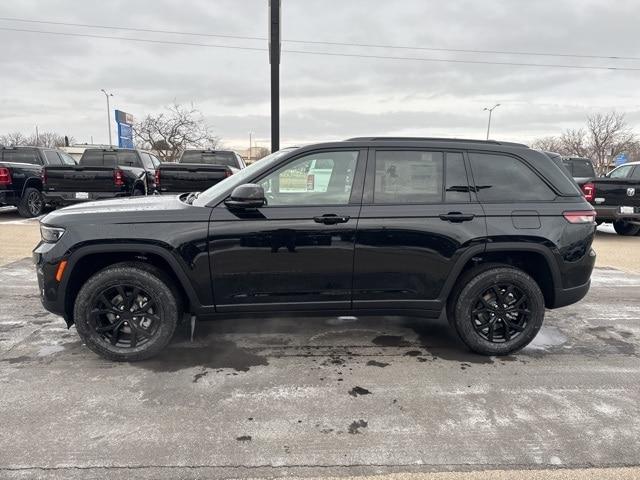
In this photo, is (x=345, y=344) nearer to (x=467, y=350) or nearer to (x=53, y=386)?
(x=467, y=350)

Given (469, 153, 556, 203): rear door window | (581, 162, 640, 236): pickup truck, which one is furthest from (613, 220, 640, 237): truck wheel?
(469, 153, 556, 203): rear door window

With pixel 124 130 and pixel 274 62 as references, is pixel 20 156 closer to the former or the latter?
pixel 274 62

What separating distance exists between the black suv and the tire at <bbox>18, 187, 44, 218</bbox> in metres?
8.66

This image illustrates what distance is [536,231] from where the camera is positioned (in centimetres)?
370

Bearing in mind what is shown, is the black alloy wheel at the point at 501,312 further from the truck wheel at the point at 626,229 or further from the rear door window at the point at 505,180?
the truck wheel at the point at 626,229

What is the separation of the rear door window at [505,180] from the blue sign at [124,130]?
134 feet

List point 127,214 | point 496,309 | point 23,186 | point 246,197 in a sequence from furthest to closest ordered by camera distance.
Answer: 1. point 23,186
2. point 496,309
3. point 127,214
4. point 246,197

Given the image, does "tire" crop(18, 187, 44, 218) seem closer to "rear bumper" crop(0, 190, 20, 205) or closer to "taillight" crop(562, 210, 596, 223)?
"rear bumper" crop(0, 190, 20, 205)

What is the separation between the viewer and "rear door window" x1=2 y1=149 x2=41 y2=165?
1230 cm

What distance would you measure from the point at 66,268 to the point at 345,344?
7.66 feet

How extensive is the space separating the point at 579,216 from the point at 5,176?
11.3 m

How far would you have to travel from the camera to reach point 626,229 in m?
11.5

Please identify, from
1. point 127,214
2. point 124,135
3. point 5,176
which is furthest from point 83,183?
point 124,135

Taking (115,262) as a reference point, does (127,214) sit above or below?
above
